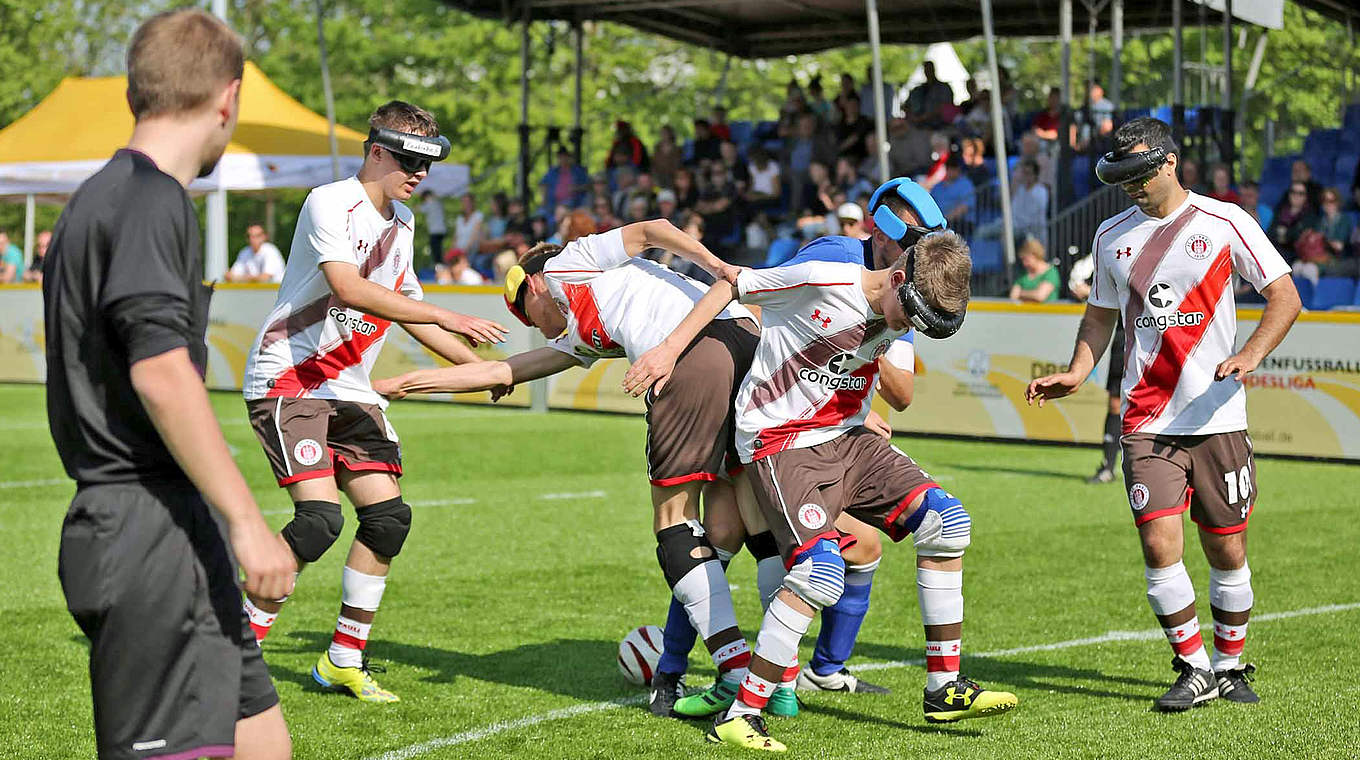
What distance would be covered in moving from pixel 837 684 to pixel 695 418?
130 cm

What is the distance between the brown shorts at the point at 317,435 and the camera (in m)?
5.79

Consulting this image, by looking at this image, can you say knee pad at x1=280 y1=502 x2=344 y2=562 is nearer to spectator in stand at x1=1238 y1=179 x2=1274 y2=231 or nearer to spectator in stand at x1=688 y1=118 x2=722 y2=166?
spectator in stand at x1=1238 y1=179 x2=1274 y2=231

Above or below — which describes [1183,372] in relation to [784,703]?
above

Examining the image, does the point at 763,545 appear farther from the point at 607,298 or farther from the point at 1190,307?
the point at 1190,307

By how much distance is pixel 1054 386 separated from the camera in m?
6.00

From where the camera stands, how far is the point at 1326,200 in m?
A: 17.8

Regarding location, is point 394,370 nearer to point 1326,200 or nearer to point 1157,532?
point 1326,200

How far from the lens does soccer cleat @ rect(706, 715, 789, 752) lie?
521 cm

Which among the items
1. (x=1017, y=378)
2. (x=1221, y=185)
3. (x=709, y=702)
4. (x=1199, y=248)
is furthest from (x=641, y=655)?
(x=1221, y=185)

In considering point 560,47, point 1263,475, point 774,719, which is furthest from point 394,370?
point 560,47

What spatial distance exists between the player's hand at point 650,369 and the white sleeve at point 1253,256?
2.26 metres

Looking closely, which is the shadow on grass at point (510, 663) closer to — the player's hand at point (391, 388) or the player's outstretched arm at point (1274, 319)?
the player's hand at point (391, 388)

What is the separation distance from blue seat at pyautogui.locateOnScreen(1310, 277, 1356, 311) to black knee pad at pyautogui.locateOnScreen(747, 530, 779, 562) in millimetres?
12845

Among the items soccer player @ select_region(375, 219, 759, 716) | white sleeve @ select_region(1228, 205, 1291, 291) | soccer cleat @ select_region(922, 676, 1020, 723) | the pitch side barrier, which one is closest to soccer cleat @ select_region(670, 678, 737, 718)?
Result: soccer player @ select_region(375, 219, 759, 716)
